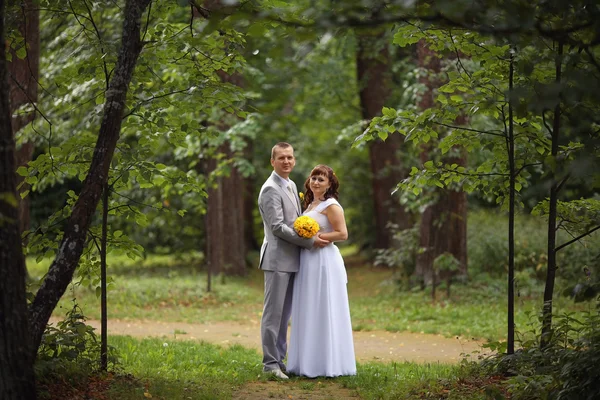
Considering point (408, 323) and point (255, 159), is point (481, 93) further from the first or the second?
point (255, 159)

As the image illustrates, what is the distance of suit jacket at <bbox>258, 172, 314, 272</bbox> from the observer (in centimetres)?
763

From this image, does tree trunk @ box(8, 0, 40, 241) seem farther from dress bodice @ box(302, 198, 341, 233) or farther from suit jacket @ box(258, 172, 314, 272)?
dress bodice @ box(302, 198, 341, 233)

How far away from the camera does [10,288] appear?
4.42 meters

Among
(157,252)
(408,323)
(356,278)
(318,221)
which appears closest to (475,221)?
(356,278)

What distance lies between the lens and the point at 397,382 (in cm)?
687

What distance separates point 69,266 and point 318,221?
129 inches

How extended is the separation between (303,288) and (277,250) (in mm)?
465

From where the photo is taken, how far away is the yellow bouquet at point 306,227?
7.52m

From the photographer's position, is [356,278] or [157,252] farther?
[157,252]

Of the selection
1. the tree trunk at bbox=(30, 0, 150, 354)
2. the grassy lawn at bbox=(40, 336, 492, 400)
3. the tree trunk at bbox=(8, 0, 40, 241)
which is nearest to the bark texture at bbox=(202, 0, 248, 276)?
the tree trunk at bbox=(8, 0, 40, 241)

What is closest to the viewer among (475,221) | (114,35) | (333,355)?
(333,355)

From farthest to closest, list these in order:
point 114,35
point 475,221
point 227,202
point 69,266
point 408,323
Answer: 1. point 475,221
2. point 227,202
3. point 114,35
4. point 408,323
5. point 69,266

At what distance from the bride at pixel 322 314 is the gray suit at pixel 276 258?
0.44 feet

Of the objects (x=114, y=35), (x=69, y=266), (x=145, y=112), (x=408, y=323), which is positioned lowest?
(x=408, y=323)
